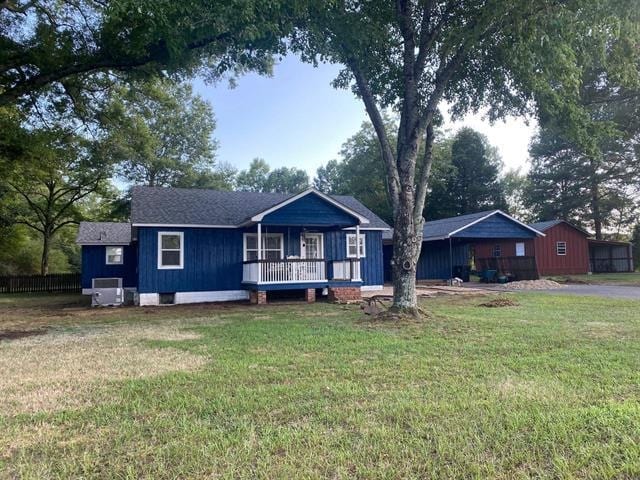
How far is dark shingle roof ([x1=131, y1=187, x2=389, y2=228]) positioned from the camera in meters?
14.3

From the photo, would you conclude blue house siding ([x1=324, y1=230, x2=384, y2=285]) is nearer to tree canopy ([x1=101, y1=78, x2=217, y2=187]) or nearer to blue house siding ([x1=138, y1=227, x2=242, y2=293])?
blue house siding ([x1=138, y1=227, x2=242, y2=293])

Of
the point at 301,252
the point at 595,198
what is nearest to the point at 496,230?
the point at 301,252

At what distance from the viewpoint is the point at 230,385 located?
443 cm

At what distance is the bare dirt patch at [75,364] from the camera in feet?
13.6

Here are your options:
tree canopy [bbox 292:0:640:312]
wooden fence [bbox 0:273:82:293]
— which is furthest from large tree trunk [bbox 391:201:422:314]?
wooden fence [bbox 0:273:82:293]

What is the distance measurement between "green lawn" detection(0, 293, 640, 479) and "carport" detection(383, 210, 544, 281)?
15141mm

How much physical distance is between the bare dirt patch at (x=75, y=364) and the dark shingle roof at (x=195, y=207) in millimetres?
6462

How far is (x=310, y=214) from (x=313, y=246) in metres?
2.36

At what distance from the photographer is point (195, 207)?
15688 mm

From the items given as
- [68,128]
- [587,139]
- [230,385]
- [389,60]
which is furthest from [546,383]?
[68,128]

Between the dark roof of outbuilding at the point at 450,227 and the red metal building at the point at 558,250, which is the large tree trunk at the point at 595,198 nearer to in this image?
the red metal building at the point at 558,250

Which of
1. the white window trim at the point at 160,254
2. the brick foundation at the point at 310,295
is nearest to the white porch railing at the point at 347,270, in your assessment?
the brick foundation at the point at 310,295

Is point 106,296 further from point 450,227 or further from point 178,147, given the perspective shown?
point 178,147

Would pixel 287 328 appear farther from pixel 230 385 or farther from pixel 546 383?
pixel 546 383
